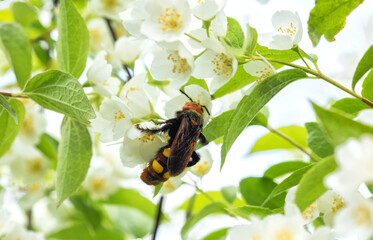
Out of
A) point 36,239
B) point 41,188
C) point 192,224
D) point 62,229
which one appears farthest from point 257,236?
point 41,188

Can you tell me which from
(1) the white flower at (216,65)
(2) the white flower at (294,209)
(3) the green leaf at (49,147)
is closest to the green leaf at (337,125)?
(2) the white flower at (294,209)

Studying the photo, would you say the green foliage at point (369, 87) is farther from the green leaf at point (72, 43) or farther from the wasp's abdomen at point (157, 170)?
the green leaf at point (72, 43)

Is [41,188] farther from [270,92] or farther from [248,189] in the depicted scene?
[270,92]

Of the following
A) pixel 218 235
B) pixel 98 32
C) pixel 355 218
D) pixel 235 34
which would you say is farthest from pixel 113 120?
pixel 98 32

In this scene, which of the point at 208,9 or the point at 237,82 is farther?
the point at 237,82

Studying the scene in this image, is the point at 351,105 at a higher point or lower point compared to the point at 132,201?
higher

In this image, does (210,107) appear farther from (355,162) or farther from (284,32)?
(355,162)

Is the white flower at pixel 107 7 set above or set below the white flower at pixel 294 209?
below
